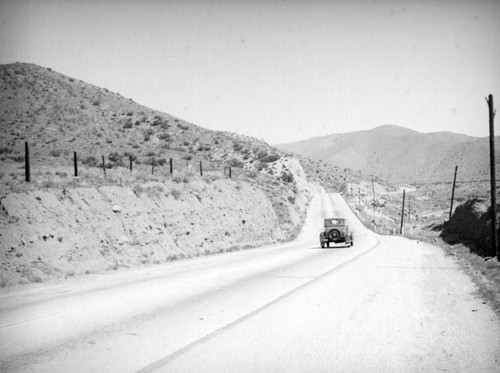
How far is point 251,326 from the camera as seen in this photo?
319 inches

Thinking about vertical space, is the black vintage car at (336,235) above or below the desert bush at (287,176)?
below

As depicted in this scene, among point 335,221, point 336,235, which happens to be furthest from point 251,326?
point 335,221

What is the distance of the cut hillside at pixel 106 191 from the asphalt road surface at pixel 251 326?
3.62 meters

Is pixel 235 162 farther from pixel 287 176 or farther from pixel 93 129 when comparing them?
pixel 93 129

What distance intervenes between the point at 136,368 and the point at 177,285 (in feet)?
24.1

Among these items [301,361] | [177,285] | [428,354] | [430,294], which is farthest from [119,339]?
[430,294]

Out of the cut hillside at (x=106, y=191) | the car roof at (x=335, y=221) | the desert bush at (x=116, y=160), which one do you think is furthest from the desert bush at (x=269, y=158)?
the car roof at (x=335, y=221)

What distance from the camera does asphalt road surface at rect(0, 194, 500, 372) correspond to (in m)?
6.18

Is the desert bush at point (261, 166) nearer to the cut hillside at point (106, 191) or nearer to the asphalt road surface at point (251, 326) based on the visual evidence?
the cut hillside at point (106, 191)

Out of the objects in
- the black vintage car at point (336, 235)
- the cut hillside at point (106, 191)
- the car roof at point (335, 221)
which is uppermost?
the cut hillside at point (106, 191)

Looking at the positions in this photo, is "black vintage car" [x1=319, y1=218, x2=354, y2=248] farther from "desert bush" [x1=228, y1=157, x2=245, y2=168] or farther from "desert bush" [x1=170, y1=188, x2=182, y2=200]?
"desert bush" [x1=228, y1=157, x2=245, y2=168]

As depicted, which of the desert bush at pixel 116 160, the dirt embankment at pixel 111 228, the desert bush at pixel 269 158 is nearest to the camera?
the dirt embankment at pixel 111 228

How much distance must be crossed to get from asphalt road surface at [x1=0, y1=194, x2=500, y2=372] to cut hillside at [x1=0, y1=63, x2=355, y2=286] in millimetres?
3622

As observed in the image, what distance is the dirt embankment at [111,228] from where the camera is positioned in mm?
16094
